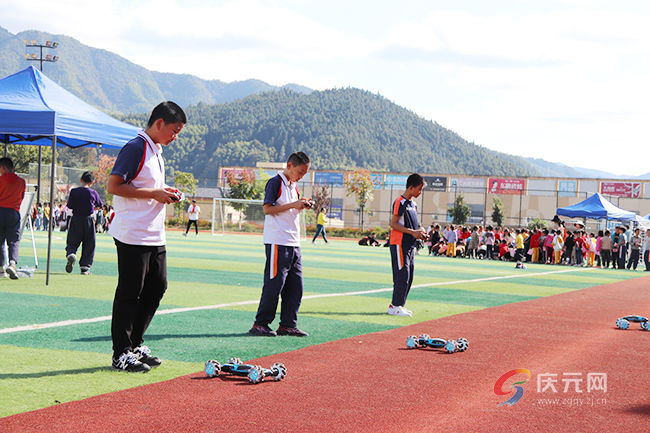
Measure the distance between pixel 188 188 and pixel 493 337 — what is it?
7550 cm

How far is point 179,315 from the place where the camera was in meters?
9.71

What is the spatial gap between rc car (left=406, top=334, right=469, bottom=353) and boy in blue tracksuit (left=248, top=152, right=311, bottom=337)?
4.24ft

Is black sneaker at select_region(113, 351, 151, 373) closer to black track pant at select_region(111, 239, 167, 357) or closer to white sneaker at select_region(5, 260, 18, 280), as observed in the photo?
black track pant at select_region(111, 239, 167, 357)

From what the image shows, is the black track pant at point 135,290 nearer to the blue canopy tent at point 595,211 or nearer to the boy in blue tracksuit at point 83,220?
the boy in blue tracksuit at point 83,220

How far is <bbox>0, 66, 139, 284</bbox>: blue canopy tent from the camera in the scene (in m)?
12.2

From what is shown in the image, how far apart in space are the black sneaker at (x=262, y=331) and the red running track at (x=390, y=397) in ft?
2.46

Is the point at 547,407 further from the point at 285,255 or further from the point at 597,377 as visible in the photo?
the point at 285,255

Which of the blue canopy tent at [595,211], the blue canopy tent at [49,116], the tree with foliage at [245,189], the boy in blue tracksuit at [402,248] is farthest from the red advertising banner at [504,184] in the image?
the boy in blue tracksuit at [402,248]

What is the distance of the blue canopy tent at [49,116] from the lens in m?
12.2

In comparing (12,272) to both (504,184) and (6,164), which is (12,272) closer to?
(6,164)

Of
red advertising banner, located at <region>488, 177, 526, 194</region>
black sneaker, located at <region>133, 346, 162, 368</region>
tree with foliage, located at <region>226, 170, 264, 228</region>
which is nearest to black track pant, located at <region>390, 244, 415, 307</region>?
black sneaker, located at <region>133, 346, 162, 368</region>

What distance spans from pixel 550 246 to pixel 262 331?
88.8 ft

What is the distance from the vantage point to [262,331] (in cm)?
838

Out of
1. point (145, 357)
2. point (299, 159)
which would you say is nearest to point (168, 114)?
point (145, 357)
